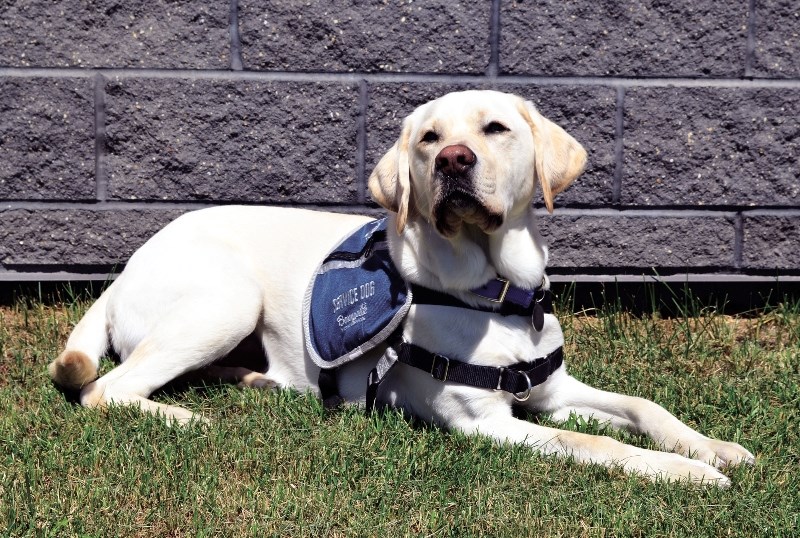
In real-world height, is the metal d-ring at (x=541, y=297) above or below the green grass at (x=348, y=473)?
above

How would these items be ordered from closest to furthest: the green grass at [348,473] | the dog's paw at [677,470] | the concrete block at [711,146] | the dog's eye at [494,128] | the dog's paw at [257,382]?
the green grass at [348,473] → the dog's paw at [677,470] → the dog's eye at [494,128] → the dog's paw at [257,382] → the concrete block at [711,146]

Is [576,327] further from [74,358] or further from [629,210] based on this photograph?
[74,358]

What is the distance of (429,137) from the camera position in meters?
3.36

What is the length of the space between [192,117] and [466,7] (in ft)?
4.92

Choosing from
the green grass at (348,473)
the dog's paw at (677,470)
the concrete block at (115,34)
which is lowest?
the green grass at (348,473)

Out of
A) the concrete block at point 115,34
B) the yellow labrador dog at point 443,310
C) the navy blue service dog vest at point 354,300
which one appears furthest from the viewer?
the concrete block at point 115,34

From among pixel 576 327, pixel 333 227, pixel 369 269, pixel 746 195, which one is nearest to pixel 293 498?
pixel 369 269

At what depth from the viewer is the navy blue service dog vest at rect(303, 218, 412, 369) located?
135 inches

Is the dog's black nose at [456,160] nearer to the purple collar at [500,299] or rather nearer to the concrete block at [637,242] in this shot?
the purple collar at [500,299]

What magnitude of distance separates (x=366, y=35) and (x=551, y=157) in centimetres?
157

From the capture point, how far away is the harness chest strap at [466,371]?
3.29 metres

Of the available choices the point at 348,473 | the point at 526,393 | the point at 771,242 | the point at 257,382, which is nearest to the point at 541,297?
the point at 526,393

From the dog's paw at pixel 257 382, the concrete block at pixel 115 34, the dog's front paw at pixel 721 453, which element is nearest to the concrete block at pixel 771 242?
the dog's front paw at pixel 721 453

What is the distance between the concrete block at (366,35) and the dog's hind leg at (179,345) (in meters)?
1.40
